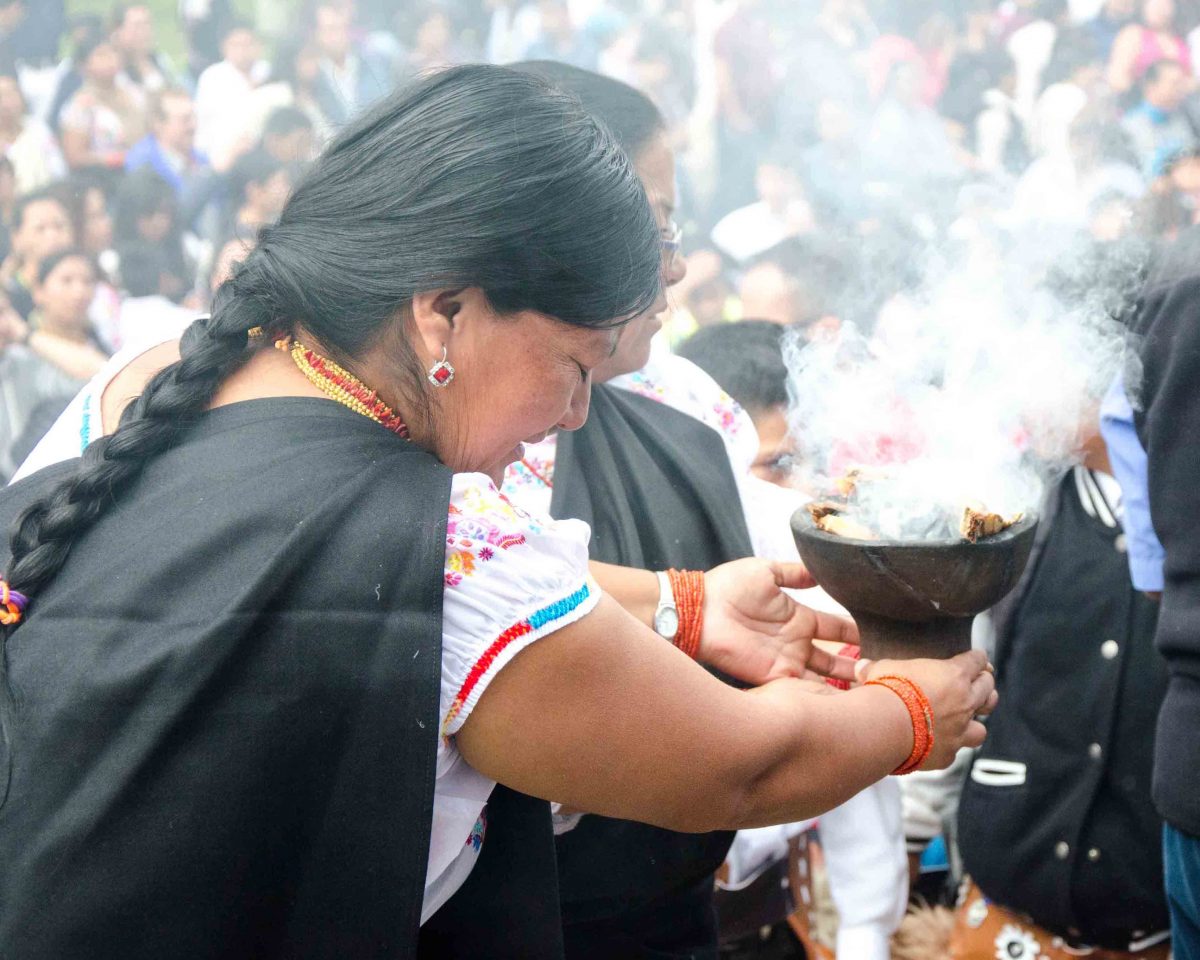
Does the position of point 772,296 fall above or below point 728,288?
above

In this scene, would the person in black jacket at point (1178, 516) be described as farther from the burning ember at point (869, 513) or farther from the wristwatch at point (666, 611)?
the wristwatch at point (666, 611)

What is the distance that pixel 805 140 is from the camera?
8.66m

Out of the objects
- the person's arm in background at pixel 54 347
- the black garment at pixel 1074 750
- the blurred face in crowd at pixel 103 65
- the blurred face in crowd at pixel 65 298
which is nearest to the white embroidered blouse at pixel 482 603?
the black garment at pixel 1074 750

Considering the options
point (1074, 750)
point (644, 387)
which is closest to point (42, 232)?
point (644, 387)

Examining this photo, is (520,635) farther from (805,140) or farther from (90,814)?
(805,140)

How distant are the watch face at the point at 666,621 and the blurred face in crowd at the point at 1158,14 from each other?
7.59 metres

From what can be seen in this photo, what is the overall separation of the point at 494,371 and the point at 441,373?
0.07 m

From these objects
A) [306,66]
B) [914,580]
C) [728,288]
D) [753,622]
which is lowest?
[728,288]

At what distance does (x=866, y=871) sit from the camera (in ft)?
8.80

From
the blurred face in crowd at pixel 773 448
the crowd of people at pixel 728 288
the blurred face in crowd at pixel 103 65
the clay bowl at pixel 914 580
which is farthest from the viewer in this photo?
the blurred face in crowd at pixel 103 65

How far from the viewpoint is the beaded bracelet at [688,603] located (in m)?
2.21

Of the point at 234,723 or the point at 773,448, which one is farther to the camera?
the point at 773,448

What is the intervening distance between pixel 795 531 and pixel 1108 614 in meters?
1.32

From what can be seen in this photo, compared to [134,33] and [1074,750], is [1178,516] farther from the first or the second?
[134,33]
